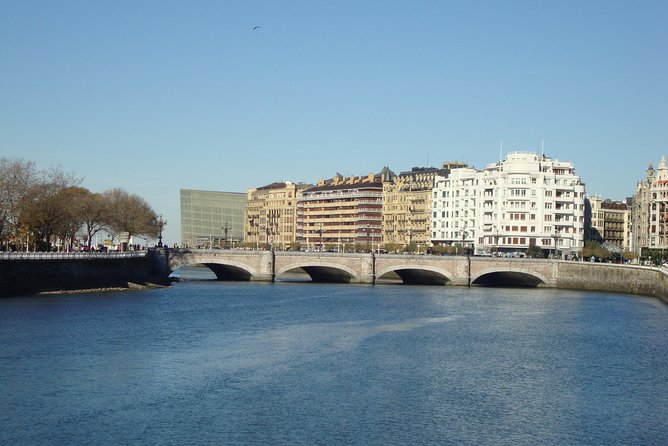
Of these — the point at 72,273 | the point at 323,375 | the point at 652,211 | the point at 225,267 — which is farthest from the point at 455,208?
the point at 323,375

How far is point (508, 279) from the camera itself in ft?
449

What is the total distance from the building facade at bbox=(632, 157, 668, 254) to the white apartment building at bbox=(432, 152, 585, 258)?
691 inches

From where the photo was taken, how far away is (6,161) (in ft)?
379

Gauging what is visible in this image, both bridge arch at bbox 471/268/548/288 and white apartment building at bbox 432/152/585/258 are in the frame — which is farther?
white apartment building at bbox 432/152/585/258

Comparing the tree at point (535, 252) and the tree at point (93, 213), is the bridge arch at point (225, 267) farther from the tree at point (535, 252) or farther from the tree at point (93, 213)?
the tree at point (535, 252)

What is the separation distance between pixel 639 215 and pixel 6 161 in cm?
11484

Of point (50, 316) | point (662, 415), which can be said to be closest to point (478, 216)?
point (50, 316)

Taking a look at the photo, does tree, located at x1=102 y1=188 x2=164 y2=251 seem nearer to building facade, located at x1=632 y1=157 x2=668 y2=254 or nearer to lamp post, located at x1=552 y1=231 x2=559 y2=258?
lamp post, located at x1=552 y1=231 x2=559 y2=258

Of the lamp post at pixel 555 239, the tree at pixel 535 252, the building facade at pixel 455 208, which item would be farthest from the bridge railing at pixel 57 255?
the building facade at pixel 455 208

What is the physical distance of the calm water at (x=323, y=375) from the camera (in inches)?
1542

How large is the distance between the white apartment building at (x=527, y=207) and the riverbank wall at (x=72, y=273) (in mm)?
61986

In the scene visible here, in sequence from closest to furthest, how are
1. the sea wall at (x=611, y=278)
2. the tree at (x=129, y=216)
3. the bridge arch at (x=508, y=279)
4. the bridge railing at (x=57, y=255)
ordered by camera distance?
the bridge railing at (x=57, y=255) < the sea wall at (x=611, y=278) < the bridge arch at (x=508, y=279) < the tree at (x=129, y=216)

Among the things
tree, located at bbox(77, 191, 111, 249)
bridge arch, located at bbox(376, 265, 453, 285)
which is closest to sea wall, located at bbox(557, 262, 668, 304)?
bridge arch, located at bbox(376, 265, 453, 285)

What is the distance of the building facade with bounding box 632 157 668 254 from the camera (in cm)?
17250
